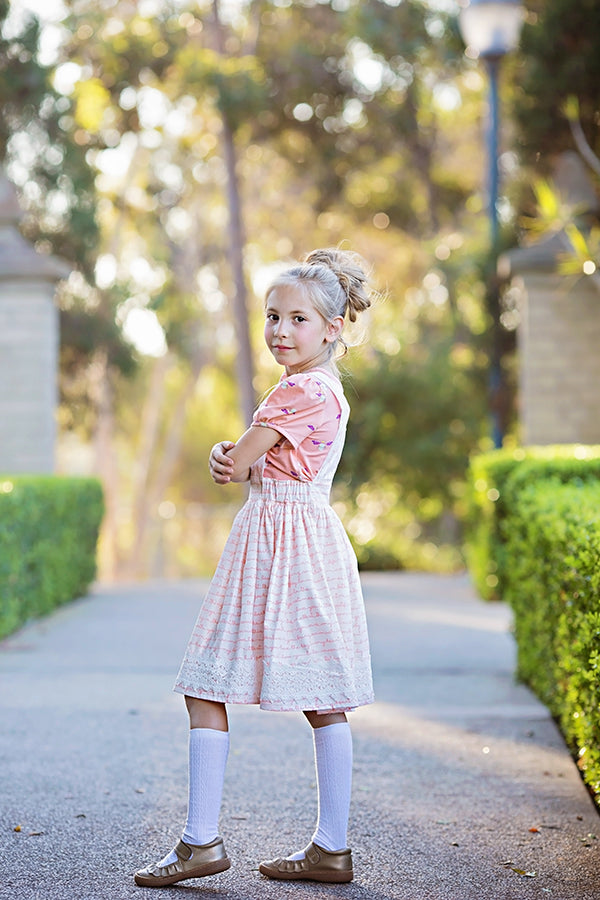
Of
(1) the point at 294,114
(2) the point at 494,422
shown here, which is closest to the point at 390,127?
(1) the point at 294,114

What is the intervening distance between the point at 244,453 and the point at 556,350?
8560 millimetres

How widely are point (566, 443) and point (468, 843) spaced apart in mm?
8024

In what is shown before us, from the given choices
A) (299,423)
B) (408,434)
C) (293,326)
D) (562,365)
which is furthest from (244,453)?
(408,434)

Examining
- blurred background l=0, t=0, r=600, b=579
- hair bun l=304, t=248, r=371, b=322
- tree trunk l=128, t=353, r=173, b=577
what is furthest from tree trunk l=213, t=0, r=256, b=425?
hair bun l=304, t=248, r=371, b=322

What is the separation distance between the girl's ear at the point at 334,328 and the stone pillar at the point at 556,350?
8.13m

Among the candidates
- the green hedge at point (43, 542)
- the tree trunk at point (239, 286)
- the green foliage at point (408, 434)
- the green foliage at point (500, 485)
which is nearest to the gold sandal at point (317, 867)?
the green foliage at point (500, 485)

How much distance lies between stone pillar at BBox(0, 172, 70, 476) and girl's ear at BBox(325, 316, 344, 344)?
880 cm

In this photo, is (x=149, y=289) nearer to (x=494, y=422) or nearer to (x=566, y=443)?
(x=494, y=422)

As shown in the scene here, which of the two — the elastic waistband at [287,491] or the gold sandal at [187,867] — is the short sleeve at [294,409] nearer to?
the elastic waistband at [287,491]

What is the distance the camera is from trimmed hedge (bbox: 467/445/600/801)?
13.3ft

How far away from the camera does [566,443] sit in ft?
37.6

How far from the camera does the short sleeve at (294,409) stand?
3.37 metres

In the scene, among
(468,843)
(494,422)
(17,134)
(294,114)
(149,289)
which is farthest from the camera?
(149,289)

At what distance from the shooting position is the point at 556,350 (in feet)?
37.7
